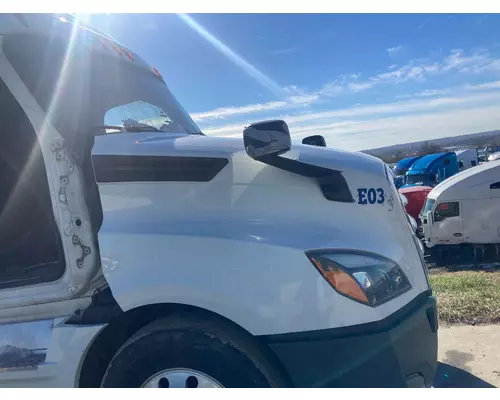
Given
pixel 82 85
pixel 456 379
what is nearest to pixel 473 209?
pixel 456 379

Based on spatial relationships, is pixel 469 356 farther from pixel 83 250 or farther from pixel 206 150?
pixel 83 250

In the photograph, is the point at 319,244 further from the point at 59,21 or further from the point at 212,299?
the point at 59,21

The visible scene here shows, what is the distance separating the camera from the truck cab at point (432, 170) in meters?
18.4

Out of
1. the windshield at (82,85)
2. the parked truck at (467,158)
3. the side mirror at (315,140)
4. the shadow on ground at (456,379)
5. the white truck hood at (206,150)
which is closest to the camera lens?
the white truck hood at (206,150)

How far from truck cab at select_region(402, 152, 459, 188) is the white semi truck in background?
1683cm

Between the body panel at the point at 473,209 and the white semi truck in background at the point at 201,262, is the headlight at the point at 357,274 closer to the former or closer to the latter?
the white semi truck in background at the point at 201,262

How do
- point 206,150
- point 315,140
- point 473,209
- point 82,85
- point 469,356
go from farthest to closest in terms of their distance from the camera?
point 473,209 < point 469,356 < point 315,140 < point 82,85 < point 206,150

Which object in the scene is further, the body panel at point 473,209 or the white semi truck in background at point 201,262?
the body panel at point 473,209

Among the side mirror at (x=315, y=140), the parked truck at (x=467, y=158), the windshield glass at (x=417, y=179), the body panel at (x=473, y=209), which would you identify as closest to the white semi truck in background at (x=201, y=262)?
the side mirror at (x=315, y=140)

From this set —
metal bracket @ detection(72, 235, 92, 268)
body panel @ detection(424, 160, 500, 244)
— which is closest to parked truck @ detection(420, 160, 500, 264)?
body panel @ detection(424, 160, 500, 244)

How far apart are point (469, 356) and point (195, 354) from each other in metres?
3.02

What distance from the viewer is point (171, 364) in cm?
229

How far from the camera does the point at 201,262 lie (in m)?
2.28

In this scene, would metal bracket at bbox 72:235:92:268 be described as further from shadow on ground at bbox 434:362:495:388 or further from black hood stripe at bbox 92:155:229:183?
shadow on ground at bbox 434:362:495:388
